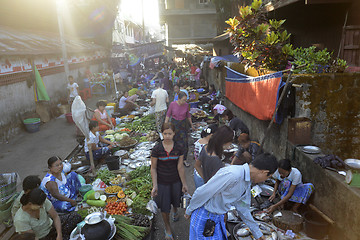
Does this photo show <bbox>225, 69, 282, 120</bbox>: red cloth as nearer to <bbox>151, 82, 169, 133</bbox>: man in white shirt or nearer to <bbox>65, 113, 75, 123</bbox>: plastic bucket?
<bbox>151, 82, 169, 133</bbox>: man in white shirt

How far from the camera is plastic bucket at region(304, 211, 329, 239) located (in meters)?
4.13

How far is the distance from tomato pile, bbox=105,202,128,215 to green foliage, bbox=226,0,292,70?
528 centimetres

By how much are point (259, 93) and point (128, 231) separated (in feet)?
16.1

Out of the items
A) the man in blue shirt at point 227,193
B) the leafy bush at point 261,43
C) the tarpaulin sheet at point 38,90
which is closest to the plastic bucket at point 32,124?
the tarpaulin sheet at point 38,90

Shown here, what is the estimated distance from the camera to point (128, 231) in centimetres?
444

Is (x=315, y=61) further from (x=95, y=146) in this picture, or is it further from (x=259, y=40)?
(x=95, y=146)

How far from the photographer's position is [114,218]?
4566mm

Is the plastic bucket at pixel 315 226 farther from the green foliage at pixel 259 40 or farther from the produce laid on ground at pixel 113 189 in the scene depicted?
the green foliage at pixel 259 40

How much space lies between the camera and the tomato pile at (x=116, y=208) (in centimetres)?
514

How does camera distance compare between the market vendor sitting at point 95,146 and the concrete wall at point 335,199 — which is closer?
the concrete wall at point 335,199

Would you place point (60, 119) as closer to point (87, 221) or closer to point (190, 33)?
point (87, 221)

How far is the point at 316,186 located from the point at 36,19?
20.6 m

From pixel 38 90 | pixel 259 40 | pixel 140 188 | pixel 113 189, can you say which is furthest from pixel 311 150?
pixel 38 90

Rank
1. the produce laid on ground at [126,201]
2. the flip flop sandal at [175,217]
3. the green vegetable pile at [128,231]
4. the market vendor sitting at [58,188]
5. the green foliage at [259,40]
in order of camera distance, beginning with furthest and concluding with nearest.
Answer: the green foliage at [259,40] → the flip flop sandal at [175,217] → the market vendor sitting at [58,188] → the produce laid on ground at [126,201] → the green vegetable pile at [128,231]
